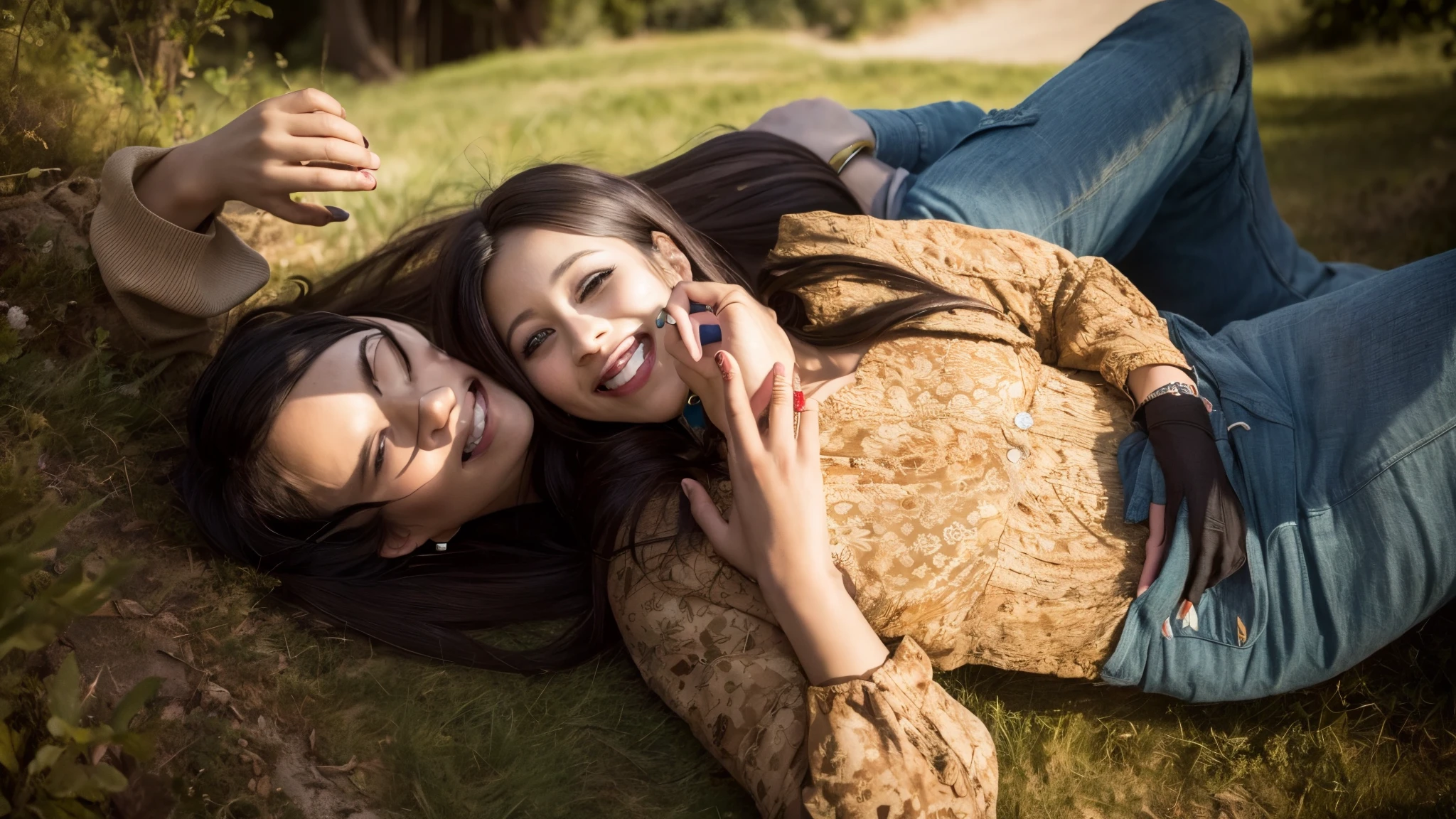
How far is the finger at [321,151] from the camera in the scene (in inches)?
104

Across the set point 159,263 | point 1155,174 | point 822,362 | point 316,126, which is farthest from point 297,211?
point 1155,174

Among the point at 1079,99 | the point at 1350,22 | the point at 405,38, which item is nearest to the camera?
the point at 1079,99

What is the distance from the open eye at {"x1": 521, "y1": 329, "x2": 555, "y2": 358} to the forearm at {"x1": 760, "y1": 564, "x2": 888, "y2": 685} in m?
0.94

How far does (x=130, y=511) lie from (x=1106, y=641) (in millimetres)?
2743

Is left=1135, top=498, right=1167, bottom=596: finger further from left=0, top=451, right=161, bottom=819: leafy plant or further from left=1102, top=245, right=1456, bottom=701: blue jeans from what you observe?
left=0, top=451, right=161, bottom=819: leafy plant

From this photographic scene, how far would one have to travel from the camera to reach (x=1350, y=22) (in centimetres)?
945

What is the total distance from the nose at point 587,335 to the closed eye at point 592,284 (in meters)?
0.07

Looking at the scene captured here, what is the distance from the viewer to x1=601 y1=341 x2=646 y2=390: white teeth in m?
2.67

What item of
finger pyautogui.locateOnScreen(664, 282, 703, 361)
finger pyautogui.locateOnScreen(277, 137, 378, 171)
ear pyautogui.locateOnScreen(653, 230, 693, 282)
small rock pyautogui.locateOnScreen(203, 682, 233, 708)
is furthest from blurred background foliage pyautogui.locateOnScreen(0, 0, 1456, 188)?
small rock pyautogui.locateOnScreen(203, 682, 233, 708)

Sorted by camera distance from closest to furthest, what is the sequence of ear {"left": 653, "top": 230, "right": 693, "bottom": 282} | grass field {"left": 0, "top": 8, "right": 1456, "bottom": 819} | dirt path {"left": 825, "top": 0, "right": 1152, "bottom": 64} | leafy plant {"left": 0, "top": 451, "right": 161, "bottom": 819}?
leafy plant {"left": 0, "top": 451, "right": 161, "bottom": 819}, grass field {"left": 0, "top": 8, "right": 1456, "bottom": 819}, ear {"left": 653, "top": 230, "right": 693, "bottom": 282}, dirt path {"left": 825, "top": 0, "right": 1152, "bottom": 64}

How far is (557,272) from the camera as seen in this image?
8.82 feet

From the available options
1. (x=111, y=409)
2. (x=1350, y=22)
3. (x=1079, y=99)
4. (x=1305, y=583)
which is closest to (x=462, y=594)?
(x=111, y=409)

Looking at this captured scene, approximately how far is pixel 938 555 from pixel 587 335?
1083 millimetres

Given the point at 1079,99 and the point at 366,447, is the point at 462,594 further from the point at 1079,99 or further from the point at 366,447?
the point at 1079,99
